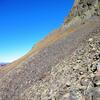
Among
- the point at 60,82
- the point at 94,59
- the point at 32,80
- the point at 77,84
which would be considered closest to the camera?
the point at 77,84

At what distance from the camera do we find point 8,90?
37.4 m

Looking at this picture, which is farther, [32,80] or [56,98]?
[32,80]

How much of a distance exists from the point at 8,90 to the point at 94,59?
16133 millimetres

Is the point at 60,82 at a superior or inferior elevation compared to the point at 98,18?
inferior

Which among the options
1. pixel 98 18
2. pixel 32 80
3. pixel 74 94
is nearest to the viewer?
pixel 74 94

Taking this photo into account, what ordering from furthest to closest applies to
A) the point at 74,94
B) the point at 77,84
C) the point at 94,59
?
the point at 94,59 → the point at 77,84 → the point at 74,94

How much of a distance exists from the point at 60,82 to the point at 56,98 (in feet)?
12.5

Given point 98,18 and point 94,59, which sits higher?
point 98,18

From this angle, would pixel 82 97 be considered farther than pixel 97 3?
No

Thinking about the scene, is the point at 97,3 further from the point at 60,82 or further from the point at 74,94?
the point at 74,94

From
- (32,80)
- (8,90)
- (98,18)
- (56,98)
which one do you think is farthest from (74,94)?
(98,18)

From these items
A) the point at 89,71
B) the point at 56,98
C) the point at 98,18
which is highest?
the point at 98,18

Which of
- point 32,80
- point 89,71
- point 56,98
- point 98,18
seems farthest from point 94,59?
point 98,18

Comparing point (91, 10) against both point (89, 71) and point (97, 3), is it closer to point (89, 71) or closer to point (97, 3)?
point (97, 3)
